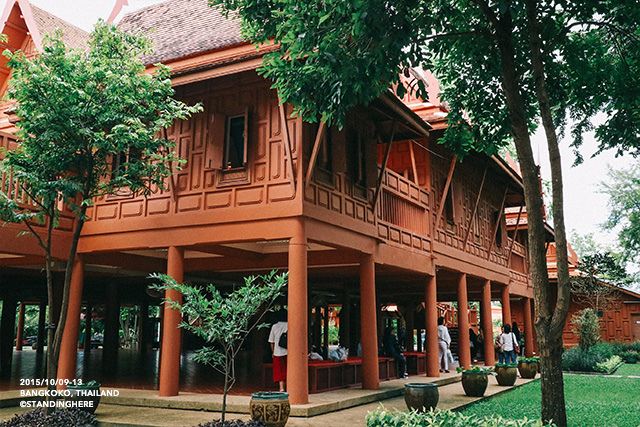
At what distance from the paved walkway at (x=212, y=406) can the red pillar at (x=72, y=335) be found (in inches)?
47.1

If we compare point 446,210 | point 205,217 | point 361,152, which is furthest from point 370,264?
point 446,210

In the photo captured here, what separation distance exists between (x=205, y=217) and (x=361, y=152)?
3824 millimetres

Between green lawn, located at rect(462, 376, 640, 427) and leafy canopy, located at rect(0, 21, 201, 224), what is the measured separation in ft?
24.5

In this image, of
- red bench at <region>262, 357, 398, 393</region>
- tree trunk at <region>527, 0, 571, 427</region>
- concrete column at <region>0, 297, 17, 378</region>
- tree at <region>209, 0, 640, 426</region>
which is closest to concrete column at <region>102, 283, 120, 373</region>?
concrete column at <region>0, 297, 17, 378</region>

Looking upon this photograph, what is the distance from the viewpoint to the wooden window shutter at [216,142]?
414 inches

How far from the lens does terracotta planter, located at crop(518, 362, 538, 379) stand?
1591cm

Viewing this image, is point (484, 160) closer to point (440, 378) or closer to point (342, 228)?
point (440, 378)

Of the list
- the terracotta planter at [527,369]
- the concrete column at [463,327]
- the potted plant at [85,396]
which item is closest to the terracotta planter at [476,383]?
the terracotta planter at [527,369]

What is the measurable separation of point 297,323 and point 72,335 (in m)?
5.46

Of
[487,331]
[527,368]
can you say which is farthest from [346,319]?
[527,368]

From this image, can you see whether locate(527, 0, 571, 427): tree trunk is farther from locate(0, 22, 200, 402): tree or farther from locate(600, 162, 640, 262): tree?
locate(600, 162, 640, 262): tree

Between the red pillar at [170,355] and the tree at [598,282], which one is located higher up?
the tree at [598,282]

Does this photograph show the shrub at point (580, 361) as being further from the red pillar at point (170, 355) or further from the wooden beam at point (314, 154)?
the red pillar at point (170, 355)

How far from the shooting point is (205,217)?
1045cm
